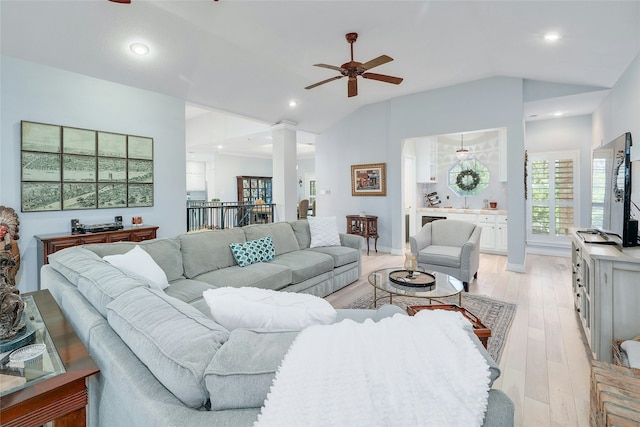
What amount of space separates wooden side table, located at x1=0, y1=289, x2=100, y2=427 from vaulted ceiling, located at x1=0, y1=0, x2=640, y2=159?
3.37 meters

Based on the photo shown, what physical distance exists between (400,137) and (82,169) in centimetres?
528

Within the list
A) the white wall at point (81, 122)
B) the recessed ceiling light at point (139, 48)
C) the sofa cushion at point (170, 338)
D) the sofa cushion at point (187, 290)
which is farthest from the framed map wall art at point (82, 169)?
the sofa cushion at point (170, 338)

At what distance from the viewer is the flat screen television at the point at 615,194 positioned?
2264mm

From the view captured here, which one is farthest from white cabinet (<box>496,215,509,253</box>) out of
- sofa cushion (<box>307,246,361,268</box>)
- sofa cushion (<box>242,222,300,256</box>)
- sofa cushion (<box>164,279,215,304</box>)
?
sofa cushion (<box>164,279,215,304</box>)

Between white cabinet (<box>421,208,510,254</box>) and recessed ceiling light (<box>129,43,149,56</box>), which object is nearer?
recessed ceiling light (<box>129,43,149,56</box>)

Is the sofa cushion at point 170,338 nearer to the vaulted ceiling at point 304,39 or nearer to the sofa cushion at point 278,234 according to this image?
the sofa cushion at point 278,234

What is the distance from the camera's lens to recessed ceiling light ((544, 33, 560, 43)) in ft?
9.99

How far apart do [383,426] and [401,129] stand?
5.95m

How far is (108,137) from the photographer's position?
13.9ft

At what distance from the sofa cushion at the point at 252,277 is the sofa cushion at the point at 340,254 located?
0.89 meters

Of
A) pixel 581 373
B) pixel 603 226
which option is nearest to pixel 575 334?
pixel 581 373

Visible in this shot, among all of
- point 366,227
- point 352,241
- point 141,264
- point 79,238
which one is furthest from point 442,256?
point 79,238

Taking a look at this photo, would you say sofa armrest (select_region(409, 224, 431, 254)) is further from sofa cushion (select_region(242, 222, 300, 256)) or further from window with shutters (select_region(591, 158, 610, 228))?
window with shutters (select_region(591, 158, 610, 228))

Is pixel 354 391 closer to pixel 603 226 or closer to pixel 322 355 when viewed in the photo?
pixel 322 355
